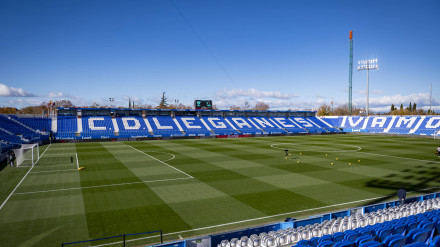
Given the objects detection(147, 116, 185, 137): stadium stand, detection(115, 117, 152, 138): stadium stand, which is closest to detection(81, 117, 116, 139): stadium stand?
detection(115, 117, 152, 138): stadium stand

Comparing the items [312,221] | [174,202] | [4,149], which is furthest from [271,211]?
[4,149]

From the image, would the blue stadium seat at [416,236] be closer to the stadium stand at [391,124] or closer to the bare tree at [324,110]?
the stadium stand at [391,124]

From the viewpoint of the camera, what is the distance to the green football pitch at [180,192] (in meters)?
13.6

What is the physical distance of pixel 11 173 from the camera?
25188 mm

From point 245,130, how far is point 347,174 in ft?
152

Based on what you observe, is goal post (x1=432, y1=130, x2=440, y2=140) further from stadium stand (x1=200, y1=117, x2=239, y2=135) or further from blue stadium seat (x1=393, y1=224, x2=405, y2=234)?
blue stadium seat (x1=393, y1=224, x2=405, y2=234)

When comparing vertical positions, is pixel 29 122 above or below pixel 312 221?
above

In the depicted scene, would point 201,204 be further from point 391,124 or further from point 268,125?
point 391,124

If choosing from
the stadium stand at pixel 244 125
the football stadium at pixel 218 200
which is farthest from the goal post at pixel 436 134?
the stadium stand at pixel 244 125

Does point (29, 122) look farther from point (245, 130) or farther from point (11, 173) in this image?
point (245, 130)

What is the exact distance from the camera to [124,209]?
52.2 feet

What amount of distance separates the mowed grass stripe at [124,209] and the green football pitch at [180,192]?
0.05 metres

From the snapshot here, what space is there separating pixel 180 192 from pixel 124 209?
14.5ft

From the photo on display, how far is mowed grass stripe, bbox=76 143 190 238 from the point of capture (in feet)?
44.1
